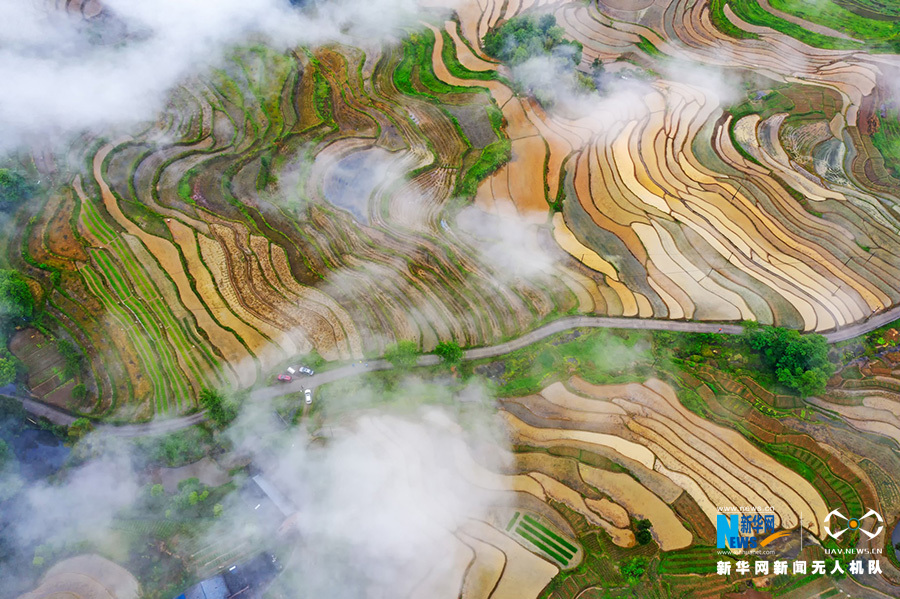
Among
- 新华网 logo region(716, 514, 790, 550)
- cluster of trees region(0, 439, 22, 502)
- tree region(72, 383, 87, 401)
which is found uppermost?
tree region(72, 383, 87, 401)

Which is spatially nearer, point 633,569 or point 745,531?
point 633,569

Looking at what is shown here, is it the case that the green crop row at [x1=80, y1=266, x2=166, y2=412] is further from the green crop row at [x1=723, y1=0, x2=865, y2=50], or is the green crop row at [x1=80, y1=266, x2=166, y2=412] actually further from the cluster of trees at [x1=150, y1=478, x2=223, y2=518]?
the green crop row at [x1=723, y1=0, x2=865, y2=50]

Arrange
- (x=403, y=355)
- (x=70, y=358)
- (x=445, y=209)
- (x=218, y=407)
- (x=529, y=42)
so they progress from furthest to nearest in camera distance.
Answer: (x=529, y=42), (x=445, y=209), (x=70, y=358), (x=403, y=355), (x=218, y=407)

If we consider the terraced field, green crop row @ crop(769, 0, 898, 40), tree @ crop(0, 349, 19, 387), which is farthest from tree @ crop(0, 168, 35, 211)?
green crop row @ crop(769, 0, 898, 40)

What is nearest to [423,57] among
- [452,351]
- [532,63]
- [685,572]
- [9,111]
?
[532,63]

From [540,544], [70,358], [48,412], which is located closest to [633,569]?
[540,544]

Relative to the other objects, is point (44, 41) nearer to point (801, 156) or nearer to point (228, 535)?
point (228, 535)

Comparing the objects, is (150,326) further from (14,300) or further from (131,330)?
(14,300)
